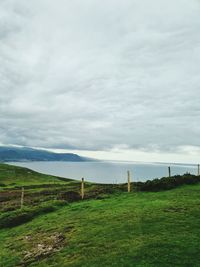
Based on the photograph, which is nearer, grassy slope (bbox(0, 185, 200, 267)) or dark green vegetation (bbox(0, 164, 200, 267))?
grassy slope (bbox(0, 185, 200, 267))

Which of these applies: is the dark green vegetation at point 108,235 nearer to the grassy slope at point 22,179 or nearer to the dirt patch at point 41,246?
the dirt patch at point 41,246

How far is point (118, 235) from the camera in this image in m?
20.9

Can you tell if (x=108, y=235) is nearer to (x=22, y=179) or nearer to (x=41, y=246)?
(x=41, y=246)

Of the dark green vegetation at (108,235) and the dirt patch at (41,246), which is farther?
the dirt patch at (41,246)

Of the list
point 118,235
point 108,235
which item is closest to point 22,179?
point 108,235

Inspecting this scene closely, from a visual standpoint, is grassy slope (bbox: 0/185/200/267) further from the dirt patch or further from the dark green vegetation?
the dirt patch

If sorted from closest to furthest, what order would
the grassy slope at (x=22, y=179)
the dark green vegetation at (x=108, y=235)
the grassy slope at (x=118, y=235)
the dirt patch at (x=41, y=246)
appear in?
the grassy slope at (x=118, y=235) → the dark green vegetation at (x=108, y=235) → the dirt patch at (x=41, y=246) → the grassy slope at (x=22, y=179)

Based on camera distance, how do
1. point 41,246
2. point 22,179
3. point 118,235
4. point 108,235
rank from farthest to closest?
1. point 22,179
2. point 41,246
3. point 108,235
4. point 118,235

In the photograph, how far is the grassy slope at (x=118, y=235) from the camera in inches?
650

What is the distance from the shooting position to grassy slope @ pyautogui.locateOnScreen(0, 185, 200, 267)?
1652 cm

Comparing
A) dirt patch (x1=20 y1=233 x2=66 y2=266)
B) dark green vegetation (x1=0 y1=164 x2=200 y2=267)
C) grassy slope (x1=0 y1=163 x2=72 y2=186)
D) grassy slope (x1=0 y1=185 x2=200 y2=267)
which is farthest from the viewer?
grassy slope (x1=0 y1=163 x2=72 y2=186)

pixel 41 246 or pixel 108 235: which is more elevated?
pixel 108 235

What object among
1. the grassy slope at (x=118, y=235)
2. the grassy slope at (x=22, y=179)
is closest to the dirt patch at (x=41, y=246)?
the grassy slope at (x=118, y=235)

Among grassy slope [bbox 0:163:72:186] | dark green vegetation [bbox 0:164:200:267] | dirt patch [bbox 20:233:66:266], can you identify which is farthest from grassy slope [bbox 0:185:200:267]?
grassy slope [bbox 0:163:72:186]
